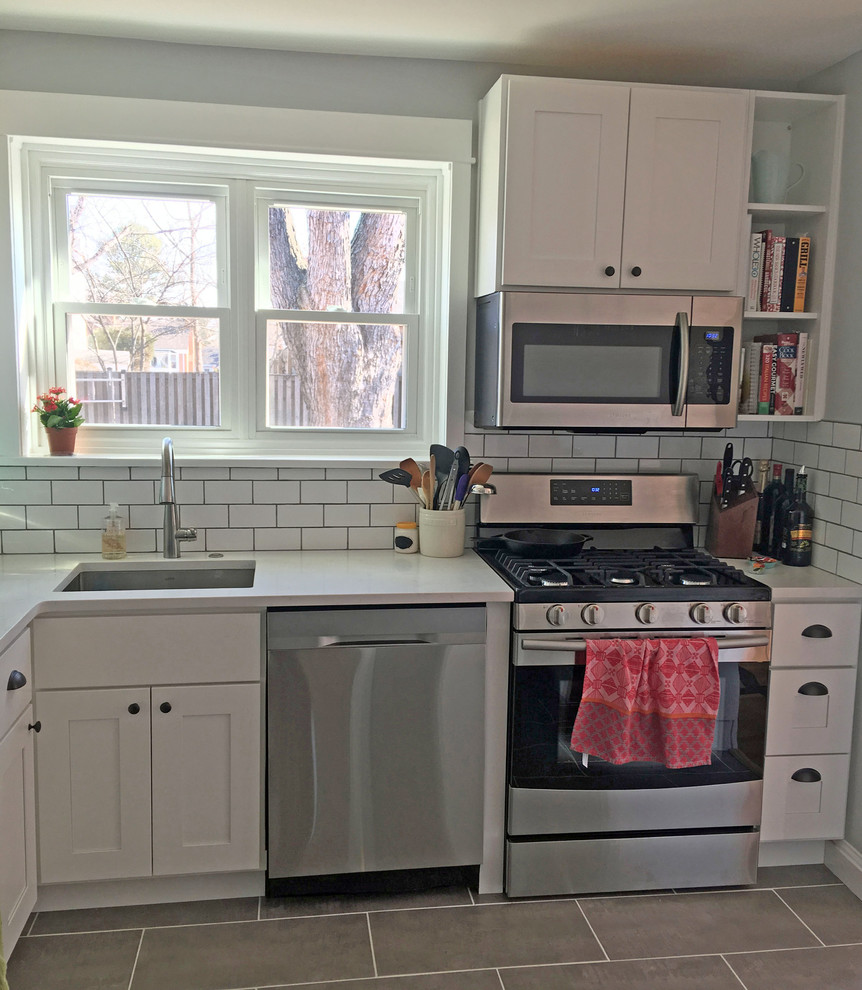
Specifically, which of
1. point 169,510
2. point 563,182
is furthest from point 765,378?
point 169,510

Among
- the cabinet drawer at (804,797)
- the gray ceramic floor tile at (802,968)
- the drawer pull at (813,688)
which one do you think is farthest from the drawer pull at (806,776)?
the gray ceramic floor tile at (802,968)

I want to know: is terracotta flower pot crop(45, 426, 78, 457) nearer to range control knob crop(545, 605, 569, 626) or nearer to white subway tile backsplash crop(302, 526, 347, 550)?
white subway tile backsplash crop(302, 526, 347, 550)

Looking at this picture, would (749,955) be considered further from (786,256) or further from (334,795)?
(786,256)

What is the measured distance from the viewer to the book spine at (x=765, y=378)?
3012 mm

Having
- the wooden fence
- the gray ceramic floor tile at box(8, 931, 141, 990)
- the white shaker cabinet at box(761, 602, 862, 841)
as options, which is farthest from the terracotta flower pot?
the white shaker cabinet at box(761, 602, 862, 841)

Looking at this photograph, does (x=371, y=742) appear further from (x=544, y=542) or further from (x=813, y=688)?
(x=813, y=688)

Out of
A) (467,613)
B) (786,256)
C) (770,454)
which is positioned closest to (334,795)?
(467,613)

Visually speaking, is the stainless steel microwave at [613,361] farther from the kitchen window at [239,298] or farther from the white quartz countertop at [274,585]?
the white quartz countertop at [274,585]

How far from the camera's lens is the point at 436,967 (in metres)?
2.35

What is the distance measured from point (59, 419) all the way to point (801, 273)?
8.03 feet

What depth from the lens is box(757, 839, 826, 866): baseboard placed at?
2891 mm

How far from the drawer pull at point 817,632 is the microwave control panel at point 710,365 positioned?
734 mm

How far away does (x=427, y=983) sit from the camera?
2291mm

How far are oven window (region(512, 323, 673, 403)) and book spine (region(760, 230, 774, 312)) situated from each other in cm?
39
